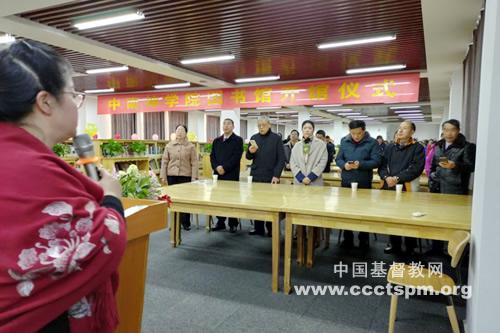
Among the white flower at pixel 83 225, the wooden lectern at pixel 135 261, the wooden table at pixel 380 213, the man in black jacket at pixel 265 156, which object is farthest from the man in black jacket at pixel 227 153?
the white flower at pixel 83 225

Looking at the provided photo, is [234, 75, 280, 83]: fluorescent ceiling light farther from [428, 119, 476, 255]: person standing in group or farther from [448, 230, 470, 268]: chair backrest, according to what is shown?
[448, 230, 470, 268]: chair backrest

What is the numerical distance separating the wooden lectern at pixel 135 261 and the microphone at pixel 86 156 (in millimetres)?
443

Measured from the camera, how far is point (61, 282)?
0.82 m

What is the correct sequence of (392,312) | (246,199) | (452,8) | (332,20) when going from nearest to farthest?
(392,312)
(246,199)
(452,8)
(332,20)

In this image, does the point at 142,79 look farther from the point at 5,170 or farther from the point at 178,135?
the point at 5,170

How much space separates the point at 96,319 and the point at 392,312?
1900mm

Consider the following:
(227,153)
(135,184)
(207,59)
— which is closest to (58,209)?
(135,184)

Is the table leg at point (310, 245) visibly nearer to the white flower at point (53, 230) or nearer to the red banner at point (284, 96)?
the white flower at point (53, 230)

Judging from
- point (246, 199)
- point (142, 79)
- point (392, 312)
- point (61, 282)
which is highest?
point (142, 79)

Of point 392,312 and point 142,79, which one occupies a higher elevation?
point 142,79

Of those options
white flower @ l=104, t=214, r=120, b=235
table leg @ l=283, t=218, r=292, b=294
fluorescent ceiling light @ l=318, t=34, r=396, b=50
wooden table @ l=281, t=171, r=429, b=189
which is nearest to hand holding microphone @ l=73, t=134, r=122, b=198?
white flower @ l=104, t=214, r=120, b=235

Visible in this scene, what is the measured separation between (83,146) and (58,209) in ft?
1.06

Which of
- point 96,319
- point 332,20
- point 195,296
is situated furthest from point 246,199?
point 332,20

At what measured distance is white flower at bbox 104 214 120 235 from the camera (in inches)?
33.7
